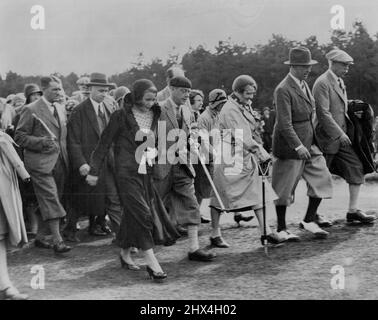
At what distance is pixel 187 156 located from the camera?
692cm

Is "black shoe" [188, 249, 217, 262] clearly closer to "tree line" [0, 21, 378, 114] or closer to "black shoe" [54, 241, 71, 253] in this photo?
"black shoe" [54, 241, 71, 253]

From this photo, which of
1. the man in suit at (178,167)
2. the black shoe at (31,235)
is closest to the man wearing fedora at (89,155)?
the black shoe at (31,235)

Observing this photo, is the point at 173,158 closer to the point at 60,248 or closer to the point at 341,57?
the point at 60,248

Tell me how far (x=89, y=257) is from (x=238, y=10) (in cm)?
301

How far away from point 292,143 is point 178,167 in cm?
128

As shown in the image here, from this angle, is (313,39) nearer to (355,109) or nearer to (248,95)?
(355,109)

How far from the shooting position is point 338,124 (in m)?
7.92

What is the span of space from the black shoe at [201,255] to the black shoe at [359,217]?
81.0 inches

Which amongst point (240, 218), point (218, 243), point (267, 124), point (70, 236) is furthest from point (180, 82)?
point (267, 124)

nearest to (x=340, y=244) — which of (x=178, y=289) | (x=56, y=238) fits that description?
(x=178, y=289)

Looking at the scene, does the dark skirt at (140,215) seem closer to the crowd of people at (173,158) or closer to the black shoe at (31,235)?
the crowd of people at (173,158)

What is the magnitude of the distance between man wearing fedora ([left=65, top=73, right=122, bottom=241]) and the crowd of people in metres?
0.01

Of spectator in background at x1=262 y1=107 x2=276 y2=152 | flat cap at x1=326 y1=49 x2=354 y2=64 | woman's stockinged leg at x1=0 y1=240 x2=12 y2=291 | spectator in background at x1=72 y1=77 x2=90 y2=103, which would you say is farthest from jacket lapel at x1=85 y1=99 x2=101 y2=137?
spectator in background at x1=262 y1=107 x2=276 y2=152

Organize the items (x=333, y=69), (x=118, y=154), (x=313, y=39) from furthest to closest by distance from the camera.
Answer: (x=313, y=39), (x=333, y=69), (x=118, y=154)
